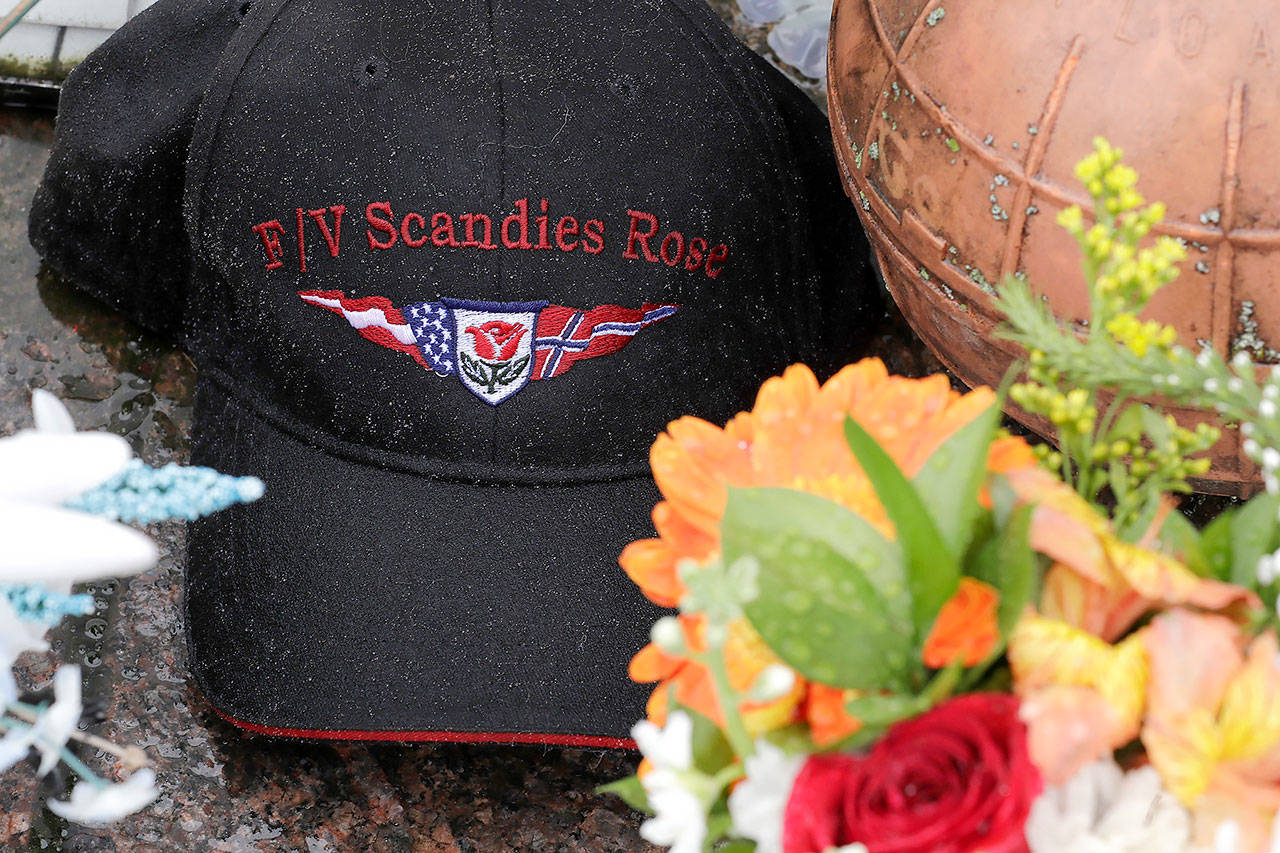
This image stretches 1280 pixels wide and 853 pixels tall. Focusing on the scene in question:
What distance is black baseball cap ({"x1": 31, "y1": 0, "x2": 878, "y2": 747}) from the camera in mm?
792

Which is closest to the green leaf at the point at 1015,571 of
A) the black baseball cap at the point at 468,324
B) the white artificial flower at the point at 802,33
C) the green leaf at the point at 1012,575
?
the green leaf at the point at 1012,575

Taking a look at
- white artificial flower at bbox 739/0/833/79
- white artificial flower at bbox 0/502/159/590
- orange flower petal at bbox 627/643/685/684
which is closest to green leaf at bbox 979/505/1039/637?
orange flower petal at bbox 627/643/685/684

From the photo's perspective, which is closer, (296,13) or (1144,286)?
(1144,286)

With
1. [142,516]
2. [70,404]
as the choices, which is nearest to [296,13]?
[70,404]

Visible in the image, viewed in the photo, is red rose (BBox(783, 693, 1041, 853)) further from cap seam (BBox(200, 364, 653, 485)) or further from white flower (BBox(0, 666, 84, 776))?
cap seam (BBox(200, 364, 653, 485))

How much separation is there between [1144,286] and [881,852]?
179mm

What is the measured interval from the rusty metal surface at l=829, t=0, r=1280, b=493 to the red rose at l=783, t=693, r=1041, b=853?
1.00 feet

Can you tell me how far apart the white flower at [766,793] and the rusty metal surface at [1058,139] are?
322 mm

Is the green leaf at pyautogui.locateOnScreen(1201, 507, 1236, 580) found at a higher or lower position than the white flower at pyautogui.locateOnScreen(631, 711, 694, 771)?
higher

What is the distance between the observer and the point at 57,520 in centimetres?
40

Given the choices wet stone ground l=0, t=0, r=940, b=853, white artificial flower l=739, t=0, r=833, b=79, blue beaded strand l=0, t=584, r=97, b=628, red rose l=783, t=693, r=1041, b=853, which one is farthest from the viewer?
white artificial flower l=739, t=0, r=833, b=79

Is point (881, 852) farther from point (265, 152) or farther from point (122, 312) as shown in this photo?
point (122, 312)

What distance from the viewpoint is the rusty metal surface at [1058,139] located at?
0.56 metres

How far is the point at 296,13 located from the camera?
853 mm
